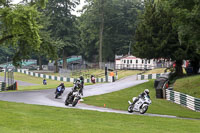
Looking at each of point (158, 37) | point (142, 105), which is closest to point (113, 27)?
point (158, 37)

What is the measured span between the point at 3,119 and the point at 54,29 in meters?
69.4

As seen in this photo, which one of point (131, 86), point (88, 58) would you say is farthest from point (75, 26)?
point (131, 86)

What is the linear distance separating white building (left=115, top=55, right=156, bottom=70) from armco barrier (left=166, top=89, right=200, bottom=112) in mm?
40559

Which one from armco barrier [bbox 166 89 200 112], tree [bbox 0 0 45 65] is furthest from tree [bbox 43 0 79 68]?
armco barrier [bbox 166 89 200 112]

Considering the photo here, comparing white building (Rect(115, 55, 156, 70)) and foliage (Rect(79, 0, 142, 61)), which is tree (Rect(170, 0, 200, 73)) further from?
foliage (Rect(79, 0, 142, 61))

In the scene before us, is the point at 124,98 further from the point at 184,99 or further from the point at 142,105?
the point at 142,105

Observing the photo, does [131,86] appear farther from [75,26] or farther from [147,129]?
[75,26]

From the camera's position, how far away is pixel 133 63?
76.0 meters

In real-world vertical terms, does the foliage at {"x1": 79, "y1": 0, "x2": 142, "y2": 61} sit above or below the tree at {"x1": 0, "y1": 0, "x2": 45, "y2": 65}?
above

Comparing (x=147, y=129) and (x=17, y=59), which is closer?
(x=147, y=129)

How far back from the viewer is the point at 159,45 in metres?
37.8

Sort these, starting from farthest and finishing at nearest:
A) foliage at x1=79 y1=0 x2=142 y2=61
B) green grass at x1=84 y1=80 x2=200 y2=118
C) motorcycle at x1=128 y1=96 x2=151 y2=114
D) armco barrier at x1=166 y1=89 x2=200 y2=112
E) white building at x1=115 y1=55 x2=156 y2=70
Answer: foliage at x1=79 y1=0 x2=142 y2=61
white building at x1=115 y1=55 x2=156 y2=70
green grass at x1=84 y1=80 x2=200 y2=118
armco barrier at x1=166 y1=89 x2=200 y2=112
motorcycle at x1=128 y1=96 x2=151 y2=114

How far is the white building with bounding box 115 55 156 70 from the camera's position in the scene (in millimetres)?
72188

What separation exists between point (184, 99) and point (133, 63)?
162ft
